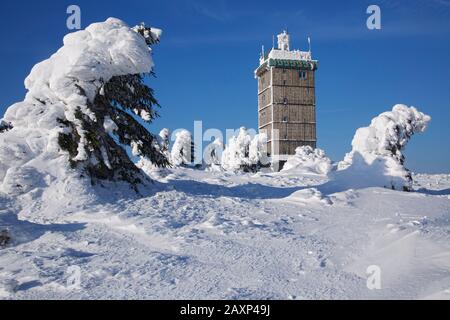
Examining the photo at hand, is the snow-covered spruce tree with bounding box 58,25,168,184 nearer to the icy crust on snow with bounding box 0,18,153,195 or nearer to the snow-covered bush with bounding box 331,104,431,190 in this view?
the icy crust on snow with bounding box 0,18,153,195

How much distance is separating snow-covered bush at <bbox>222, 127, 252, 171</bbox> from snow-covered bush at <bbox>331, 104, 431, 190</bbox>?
26.2 m

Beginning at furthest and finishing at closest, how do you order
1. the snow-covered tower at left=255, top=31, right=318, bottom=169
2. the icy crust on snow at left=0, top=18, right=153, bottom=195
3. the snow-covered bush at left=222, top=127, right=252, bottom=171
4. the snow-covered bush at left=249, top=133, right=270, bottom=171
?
the snow-covered tower at left=255, top=31, right=318, bottom=169, the snow-covered bush at left=249, top=133, right=270, bottom=171, the snow-covered bush at left=222, top=127, right=252, bottom=171, the icy crust on snow at left=0, top=18, right=153, bottom=195

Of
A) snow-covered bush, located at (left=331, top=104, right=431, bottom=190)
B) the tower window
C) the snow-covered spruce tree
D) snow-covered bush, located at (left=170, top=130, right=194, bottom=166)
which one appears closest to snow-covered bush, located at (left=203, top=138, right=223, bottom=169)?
snow-covered bush, located at (left=170, top=130, right=194, bottom=166)

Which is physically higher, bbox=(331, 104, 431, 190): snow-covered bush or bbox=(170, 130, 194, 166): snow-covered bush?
bbox=(170, 130, 194, 166): snow-covered bush

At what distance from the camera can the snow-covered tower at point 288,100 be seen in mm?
52281

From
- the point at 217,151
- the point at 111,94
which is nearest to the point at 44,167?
the point at 111,94

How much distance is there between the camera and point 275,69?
2087 inches

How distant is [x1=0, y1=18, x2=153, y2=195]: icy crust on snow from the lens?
8047 mm

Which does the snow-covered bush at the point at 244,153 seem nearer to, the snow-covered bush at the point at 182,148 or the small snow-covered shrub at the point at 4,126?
the snow-covered bush at the point at 182,148

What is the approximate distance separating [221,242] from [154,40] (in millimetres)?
6865

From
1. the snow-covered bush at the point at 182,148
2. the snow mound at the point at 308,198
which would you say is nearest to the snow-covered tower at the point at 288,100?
the snow-covered bush at the point at 182,148

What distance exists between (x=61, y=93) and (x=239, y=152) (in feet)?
109

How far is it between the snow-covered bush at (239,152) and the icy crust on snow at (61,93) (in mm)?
31987

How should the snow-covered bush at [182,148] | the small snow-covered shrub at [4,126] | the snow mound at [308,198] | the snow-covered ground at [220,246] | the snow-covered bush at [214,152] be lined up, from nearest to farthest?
the snow-covered ground at [220,246] < the snow mound at [308,198] < the small snow-covered shrub at [4,126] < the snow-covered bush at [182,148] < the snow-covered bush at [214,152]
